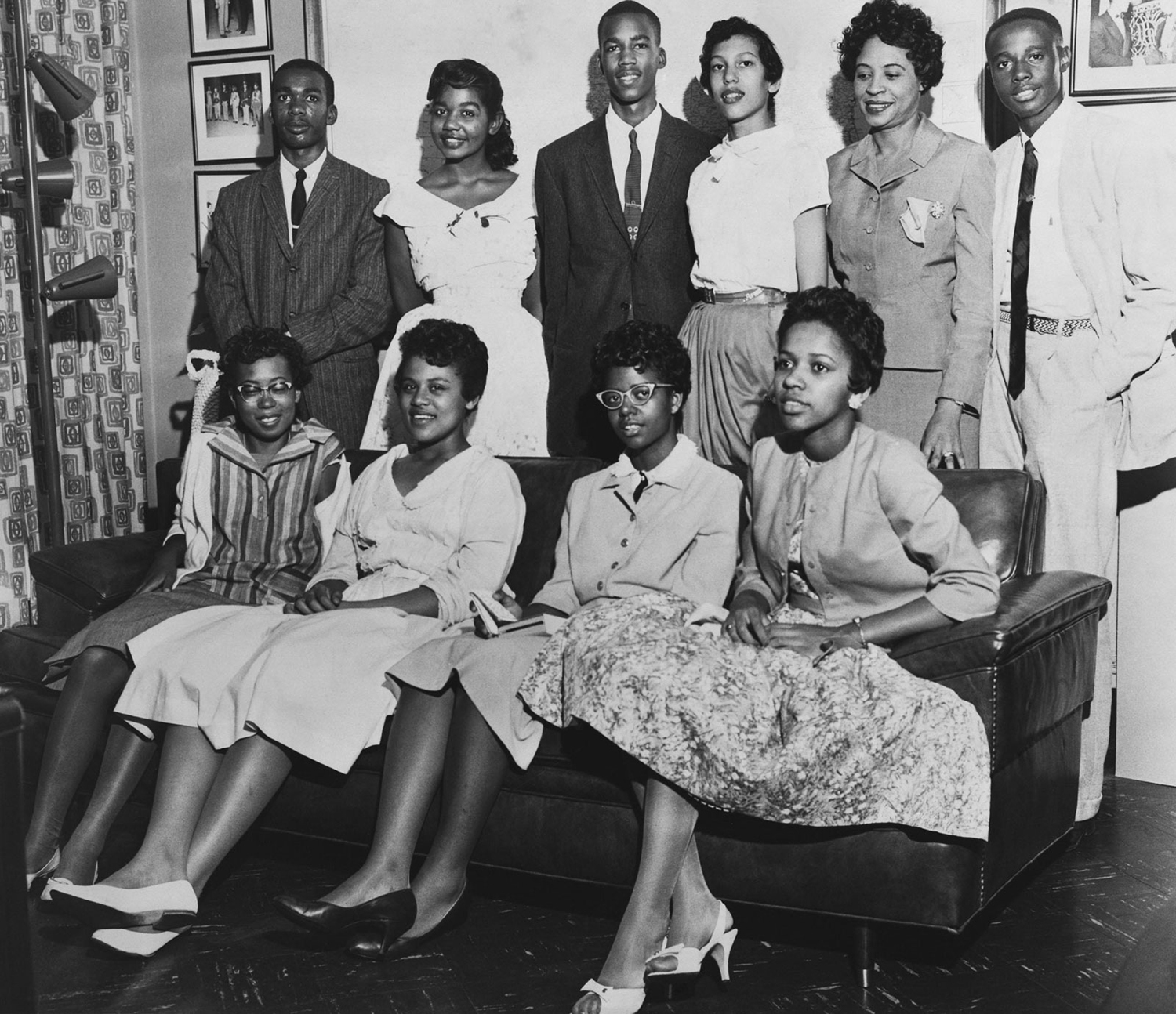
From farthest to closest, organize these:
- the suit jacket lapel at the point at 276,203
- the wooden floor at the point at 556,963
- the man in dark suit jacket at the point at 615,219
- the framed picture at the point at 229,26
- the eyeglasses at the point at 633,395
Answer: the framed picture at the point at 229,26 < the suit jacket lapel at the point at 276,203 < the man in dark suit jacket at the point at 615,219 < the eyeglasses at the point at 633,395 < the wooden floor at the point at 556,963

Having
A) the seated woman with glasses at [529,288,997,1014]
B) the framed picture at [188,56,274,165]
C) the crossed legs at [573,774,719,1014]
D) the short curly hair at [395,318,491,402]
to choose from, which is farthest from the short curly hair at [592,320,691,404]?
the framed picture at [188,56,274,165]

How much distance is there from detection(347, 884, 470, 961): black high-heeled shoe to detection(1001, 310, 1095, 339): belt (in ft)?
6.67

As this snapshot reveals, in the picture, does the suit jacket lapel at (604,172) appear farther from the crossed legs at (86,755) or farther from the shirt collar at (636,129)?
the crossed legs at (86,755)

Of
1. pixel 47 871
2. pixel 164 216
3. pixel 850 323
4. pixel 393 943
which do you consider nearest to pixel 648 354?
pixel 850 323

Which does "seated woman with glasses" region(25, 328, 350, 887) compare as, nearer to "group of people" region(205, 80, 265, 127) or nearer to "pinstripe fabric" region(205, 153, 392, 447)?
"pinstripe fabric" region(205, 153, 392, 447)

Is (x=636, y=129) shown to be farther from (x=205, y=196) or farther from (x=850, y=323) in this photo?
(x=205, y=196)

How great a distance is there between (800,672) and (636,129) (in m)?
1.94

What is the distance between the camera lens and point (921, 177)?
11.6 feet

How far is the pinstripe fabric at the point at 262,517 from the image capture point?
11.6ft

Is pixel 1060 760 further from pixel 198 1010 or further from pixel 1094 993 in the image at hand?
pixel 198 1010

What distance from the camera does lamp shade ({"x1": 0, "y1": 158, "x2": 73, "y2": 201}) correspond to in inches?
177

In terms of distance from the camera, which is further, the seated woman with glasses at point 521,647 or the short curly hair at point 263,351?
the short curly hair at point 263,351

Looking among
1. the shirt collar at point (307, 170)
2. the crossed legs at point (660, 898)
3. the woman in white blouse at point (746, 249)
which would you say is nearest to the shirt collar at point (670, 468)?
the woman in white blouse at point (746, 249)

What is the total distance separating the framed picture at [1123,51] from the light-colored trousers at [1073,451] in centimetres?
92
